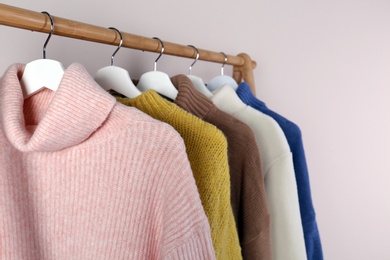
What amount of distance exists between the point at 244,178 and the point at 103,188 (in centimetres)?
33

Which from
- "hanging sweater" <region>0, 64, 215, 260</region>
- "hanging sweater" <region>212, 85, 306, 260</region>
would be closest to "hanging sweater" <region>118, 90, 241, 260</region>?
"hanging sweater" <region>0, 64, 215, 260</region>

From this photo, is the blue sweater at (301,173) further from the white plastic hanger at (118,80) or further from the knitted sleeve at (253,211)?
the white plastic hanger at (118,80)

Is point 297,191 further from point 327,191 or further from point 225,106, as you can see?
point 327,191

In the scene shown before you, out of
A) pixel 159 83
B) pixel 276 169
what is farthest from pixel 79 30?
pixel 276 169

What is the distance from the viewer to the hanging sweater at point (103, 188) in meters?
0.64

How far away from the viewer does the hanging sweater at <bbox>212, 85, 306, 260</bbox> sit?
1.03 meters

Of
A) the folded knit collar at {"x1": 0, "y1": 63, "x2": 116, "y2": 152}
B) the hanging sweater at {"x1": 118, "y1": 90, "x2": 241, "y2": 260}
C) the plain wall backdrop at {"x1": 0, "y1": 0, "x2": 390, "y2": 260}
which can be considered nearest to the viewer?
the folded knit collar at {"x1": 0, "y1": 63, "x2": 116, "y2": 152}

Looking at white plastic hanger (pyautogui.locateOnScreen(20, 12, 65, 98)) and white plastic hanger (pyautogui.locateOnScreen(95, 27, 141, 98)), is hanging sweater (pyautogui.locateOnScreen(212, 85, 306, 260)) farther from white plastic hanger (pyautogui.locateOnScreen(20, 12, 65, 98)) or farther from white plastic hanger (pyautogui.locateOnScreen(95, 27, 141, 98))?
white plastic hanger (pyautogui.locateOnScreen(20, 12, 65, 98))

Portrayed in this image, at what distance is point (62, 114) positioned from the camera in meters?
0.61

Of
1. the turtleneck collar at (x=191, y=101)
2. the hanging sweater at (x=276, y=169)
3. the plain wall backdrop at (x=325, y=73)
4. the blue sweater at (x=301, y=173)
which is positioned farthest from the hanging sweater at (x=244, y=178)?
the plain wall backdrop at (x=325, y=73)

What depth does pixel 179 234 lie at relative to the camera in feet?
2.21

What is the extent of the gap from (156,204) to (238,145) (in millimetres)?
→ 277

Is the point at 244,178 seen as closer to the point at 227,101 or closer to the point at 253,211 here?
the point at 253,211

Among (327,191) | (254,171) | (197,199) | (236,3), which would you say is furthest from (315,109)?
(197,199)
